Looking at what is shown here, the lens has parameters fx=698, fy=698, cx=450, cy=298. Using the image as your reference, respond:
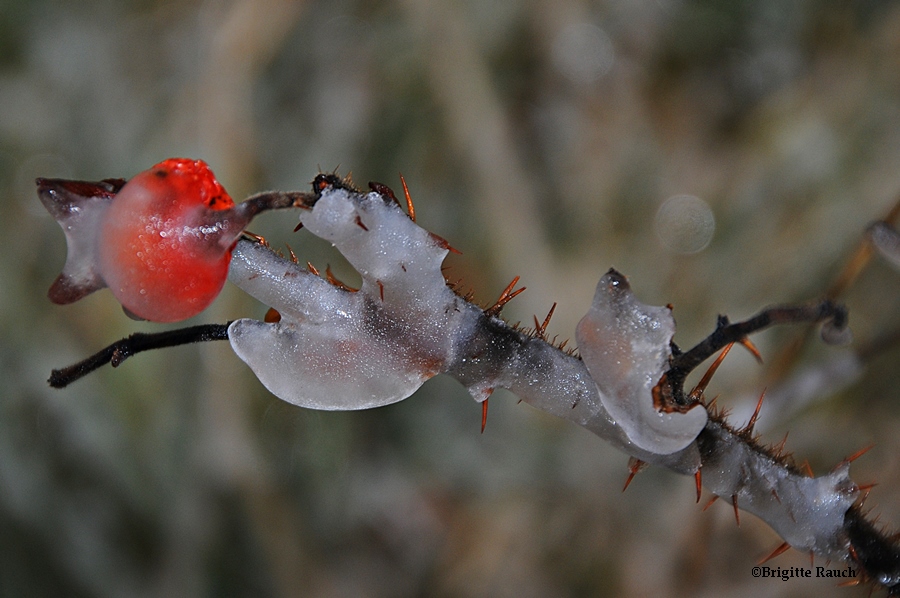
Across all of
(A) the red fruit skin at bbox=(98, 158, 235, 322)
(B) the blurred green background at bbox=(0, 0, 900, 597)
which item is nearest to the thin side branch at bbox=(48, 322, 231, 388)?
(A) the red fruit skin at bbox=(98, 158, 235, 322)

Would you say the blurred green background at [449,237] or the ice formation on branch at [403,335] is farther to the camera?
the blurred green background at [449,237]

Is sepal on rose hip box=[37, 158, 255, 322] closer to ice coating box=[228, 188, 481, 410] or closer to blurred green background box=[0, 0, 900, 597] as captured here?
ice coating box=[228, 188, 481, 410]

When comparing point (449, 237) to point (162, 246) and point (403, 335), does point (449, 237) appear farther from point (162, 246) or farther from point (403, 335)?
point (162, 246)

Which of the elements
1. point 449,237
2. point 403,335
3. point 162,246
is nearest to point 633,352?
point 403,335

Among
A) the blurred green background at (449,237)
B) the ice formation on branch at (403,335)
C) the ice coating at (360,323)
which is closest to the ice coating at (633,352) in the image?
the ice formation on branch at (403,335)

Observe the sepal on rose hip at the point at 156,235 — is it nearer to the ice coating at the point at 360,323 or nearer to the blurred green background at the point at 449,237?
the ice coating at the point at 360,323

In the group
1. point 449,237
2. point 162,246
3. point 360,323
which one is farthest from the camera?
point 449,237

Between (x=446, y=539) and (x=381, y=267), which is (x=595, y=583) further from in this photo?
(x=381, y=267)
